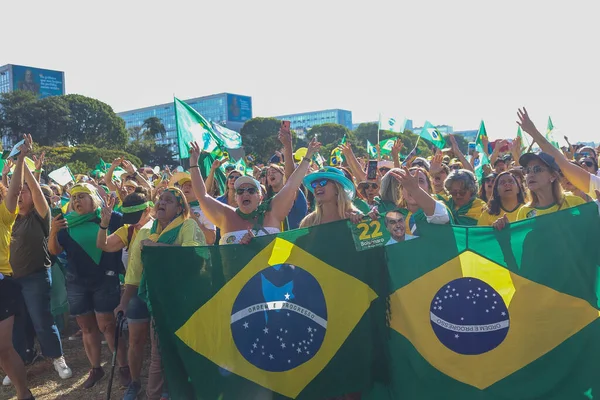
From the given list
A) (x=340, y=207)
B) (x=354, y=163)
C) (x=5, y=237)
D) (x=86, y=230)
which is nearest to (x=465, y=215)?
(x=340, y=207)

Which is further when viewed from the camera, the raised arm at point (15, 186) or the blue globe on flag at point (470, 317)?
the raised arm at point (15, 186)

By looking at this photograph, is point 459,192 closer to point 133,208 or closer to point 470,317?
point 470,317

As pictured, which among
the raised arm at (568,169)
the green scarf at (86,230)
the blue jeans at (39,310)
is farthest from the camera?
the blue jeans at (39,310)

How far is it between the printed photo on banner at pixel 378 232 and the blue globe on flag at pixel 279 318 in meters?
0.42

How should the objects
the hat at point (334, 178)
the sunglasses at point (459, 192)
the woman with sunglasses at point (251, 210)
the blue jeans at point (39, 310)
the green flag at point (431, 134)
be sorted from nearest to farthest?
the hat at point (334, 178)
the woman with sunglasses at point (251, 210)
the sunglasses at point (459, 192)
the blue jeans at point (39, 310)
the green flag at point (431, 134)

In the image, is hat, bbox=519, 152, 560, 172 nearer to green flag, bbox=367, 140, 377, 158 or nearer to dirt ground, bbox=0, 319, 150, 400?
dirt ground, bbox=0, 319, 150, 400

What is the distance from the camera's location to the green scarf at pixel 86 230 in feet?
16.1

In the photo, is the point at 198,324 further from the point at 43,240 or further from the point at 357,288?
the point at 43,240

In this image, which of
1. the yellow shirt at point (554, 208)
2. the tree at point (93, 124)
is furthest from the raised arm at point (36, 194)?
the tree at point (93, 124)

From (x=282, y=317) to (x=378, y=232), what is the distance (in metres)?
0.85

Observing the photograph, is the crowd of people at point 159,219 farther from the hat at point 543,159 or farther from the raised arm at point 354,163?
the raised arm at point 354,163

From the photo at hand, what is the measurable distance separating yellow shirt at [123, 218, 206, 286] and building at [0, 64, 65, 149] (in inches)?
3603

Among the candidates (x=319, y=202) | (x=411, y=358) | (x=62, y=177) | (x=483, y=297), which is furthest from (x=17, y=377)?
(x=62, y=177)

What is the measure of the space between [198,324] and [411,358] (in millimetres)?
1432
